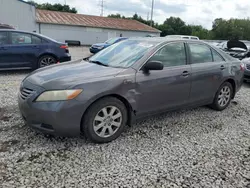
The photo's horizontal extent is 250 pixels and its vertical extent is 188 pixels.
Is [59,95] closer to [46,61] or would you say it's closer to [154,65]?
[154,65]

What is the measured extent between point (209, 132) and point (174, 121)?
0.63 metres

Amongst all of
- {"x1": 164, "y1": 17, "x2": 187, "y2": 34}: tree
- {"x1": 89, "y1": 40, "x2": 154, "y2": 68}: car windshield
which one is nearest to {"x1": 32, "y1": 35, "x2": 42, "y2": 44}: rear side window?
{"x1": 89, "y1": 40, "x2": 154, "y2": 68}: car windshield

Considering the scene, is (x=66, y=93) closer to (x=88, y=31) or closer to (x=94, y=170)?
(x=94, y=170)

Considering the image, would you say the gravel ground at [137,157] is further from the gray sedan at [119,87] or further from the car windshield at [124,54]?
the car windshield at [124,54]

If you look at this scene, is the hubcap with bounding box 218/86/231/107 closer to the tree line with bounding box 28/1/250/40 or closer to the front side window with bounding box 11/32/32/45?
the front side window with bounding box 11/32/32/45

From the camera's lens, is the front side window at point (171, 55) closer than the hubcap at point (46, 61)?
Yes

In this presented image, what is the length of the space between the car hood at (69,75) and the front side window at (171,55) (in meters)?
0.78

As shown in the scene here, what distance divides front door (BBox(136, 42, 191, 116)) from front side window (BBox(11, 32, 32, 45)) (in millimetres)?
5541

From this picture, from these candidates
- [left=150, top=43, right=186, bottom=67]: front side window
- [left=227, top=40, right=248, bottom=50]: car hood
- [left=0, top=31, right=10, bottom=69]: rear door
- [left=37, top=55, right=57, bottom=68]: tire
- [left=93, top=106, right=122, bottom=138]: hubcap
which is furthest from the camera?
[left=227, top=40, right=248, bottom=50]: car hood

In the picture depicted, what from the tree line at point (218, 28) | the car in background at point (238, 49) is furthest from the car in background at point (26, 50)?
the tree line at point (218, 28)

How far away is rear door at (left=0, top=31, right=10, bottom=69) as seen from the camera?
7169 millimetres

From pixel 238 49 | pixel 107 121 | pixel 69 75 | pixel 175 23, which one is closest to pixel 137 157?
pixel 107 121

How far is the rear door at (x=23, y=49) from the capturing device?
7367 mm

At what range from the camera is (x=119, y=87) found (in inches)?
126
